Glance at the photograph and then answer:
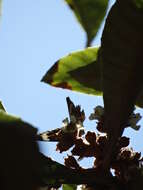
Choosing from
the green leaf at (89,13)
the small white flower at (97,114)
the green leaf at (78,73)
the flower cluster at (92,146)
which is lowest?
the flower cluster at (92,146)

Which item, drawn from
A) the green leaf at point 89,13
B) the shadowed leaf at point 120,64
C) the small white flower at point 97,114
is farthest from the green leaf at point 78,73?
the green leaf at point 89,13

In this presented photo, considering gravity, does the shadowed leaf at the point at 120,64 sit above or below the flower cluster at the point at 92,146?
above

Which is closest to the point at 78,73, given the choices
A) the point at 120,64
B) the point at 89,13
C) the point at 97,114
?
the point at 97,114

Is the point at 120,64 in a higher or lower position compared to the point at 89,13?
lower

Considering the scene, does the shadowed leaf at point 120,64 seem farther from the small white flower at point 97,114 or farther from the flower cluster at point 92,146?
the small white flower at point 97,114

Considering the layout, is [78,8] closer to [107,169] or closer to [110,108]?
[110,108]

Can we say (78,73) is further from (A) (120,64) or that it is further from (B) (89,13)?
(B) (89,13)

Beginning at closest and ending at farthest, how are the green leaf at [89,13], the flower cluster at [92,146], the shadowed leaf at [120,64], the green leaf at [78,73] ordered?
the green leaf at [89,13] < the shadowed leaf at [120,64] < the flower cluster at [92,146] < the green leaf at [78,73]

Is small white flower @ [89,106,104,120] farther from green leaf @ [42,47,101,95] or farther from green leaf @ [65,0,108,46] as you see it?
green leaf @ [65,0,108,46]
